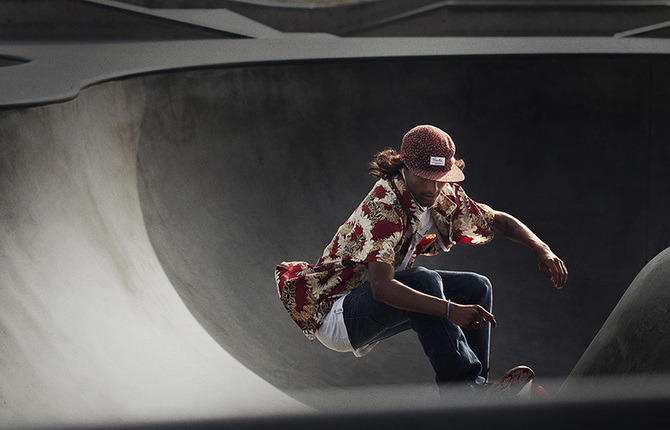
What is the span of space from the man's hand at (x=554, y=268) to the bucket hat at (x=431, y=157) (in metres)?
0.52

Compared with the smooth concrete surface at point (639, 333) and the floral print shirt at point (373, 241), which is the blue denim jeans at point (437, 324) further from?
the smooth concrete surface at point (639, 333)

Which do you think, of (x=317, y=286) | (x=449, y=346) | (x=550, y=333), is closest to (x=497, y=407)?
(x=449, y=346)

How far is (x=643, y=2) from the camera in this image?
1055 cm

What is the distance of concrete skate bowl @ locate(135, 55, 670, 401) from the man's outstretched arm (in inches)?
66.7

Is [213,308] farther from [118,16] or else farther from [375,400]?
[118,16]

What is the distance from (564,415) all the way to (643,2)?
442 inches

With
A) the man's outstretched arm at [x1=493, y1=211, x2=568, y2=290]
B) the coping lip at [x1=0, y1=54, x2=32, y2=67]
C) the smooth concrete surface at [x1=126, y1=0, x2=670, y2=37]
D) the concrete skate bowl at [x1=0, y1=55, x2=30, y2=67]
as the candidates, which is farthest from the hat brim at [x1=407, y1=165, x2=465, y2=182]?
the smooth concrete surface at [x1=126, y1=0, x2=670, y2=37]

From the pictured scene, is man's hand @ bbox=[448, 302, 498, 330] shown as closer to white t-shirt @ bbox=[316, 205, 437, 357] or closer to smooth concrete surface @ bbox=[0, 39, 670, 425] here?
white t-shirt @ bbox=[316, 205, 437, 357]

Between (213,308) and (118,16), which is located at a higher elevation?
(118,16)

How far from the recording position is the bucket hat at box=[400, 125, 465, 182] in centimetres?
247

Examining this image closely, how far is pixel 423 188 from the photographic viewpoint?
2.52m

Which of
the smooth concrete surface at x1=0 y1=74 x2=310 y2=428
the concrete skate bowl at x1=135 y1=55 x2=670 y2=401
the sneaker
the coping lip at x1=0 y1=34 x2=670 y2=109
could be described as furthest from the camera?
the coping lip at x1=0 y1=34 x2=670 y2=109

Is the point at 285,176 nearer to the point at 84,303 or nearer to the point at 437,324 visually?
the point at 84,303

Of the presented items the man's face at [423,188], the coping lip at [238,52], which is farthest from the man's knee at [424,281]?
the coping lip at [238,52]
